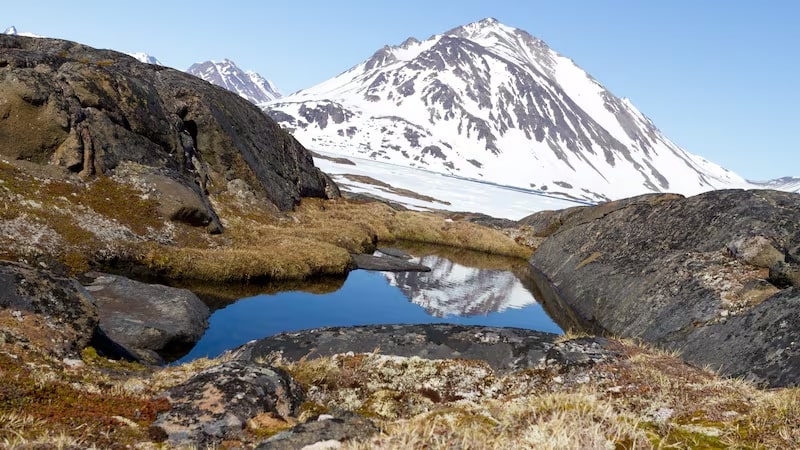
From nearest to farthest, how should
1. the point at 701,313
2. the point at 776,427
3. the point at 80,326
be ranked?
the point at 776,427
the point at 80,326
the point at 701,313

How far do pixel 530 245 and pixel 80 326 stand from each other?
60595 millimetres

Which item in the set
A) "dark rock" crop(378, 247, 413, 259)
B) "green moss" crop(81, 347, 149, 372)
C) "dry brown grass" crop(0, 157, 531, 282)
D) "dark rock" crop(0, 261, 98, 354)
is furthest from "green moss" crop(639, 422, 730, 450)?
"dark rock" crop(378, 247, 413, 259)

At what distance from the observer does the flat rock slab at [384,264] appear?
1647 inches

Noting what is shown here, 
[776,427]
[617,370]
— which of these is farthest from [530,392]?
[776,427]

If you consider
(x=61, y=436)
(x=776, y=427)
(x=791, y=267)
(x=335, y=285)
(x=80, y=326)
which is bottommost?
(x=335, y=285)

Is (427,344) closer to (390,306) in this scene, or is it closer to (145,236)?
(390,306)

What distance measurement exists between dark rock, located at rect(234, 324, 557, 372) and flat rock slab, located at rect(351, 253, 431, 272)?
82.2 feet

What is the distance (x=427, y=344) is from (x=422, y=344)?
0.50ft

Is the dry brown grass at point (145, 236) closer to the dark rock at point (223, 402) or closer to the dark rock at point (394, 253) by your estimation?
the dark rock at point (394, 253)

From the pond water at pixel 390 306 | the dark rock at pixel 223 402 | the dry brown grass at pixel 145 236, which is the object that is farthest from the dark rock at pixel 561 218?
the dark rock at pixel 223 402

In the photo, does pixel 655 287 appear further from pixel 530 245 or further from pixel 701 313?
pixel 530 245

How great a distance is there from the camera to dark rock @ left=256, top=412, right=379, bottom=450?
6.88 m

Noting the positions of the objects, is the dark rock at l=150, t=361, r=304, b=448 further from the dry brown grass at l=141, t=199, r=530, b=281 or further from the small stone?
the dry brown grass at l=141, t=199, r=530, b=281

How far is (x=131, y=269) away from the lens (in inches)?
1061
